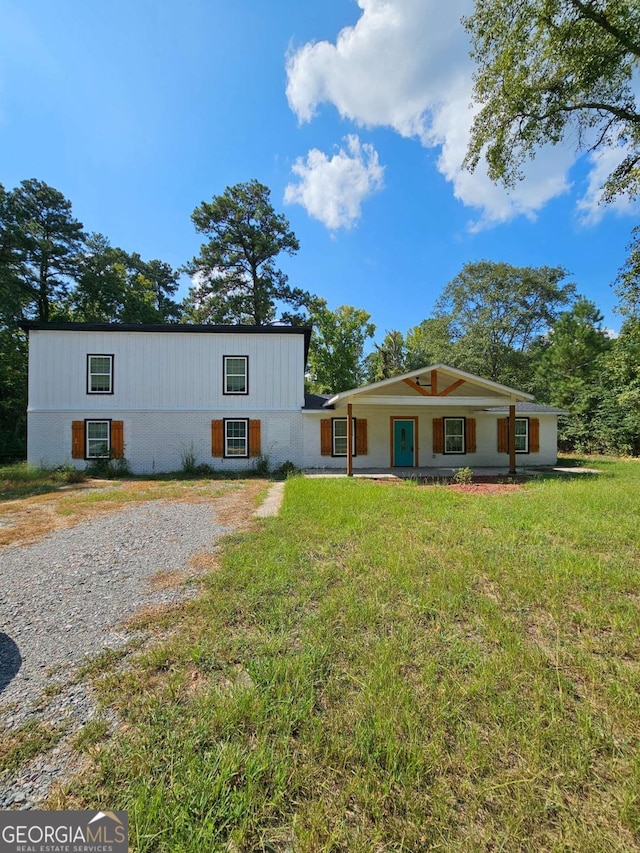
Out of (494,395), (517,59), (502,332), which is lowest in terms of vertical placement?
(494,395)

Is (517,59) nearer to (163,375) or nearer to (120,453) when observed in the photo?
(163,375)

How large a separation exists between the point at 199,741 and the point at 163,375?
13.6 metres

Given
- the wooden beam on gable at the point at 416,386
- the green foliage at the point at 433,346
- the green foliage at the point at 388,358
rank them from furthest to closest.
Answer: the green foliage at the point at 388,358, the green foliage at the point at 433,346, the wooden beam on gable at the point at 416,386

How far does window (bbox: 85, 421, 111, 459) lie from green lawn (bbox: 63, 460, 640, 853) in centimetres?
1203

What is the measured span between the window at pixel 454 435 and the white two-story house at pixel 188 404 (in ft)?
3.05

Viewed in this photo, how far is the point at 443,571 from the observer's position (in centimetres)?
385

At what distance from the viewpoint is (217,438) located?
1370 cm

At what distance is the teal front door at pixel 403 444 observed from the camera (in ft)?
47.0

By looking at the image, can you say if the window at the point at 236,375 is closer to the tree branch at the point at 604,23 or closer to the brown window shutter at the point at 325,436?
the brown window shutter at the point at 325,436

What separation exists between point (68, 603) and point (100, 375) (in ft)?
41.1

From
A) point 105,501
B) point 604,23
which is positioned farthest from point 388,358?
point 105,501

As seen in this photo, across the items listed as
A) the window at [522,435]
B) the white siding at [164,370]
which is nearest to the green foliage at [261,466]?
the white siding at [164,370]

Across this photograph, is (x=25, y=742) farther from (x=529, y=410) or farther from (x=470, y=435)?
(x=529, y=410)

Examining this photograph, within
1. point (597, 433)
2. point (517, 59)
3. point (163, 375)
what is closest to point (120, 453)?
point (163, 375)
